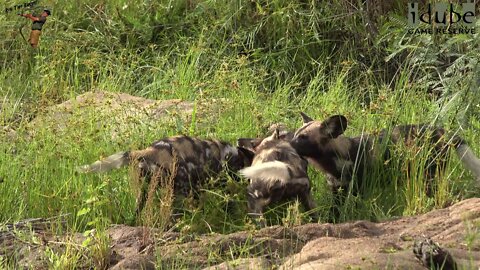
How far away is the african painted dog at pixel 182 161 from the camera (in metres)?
5.27

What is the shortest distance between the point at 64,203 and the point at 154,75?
9.39ft

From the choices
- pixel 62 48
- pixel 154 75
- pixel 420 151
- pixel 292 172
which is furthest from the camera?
pixel 62 48

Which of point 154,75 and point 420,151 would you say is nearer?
point 420,151

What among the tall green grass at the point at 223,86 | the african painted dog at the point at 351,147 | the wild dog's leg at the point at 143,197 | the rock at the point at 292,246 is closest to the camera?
the rock at the point at 292,246

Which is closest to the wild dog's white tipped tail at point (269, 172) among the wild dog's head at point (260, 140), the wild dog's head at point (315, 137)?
the wild dog's head at point (260, 140)

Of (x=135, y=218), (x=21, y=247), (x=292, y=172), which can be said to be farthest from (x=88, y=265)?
(x=292, y=172)

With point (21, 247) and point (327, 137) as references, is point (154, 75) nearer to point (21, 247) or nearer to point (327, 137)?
point (327, 137)

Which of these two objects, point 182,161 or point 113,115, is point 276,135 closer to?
point 182,161

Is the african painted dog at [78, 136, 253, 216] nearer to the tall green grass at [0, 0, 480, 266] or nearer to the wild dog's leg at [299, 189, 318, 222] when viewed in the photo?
the tall green grass at [0, 0, 480, 266]

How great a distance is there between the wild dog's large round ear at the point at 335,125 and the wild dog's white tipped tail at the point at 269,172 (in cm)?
62

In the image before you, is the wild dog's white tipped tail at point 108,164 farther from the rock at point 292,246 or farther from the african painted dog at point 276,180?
the african painted dog at point 276,180

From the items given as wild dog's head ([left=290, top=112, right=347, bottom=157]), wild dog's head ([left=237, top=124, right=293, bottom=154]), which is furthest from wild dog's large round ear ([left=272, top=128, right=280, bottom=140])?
wild dog's head ([left=290, top=112, right=347, bottom=157])

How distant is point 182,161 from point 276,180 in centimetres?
56

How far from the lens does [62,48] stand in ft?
28.5
